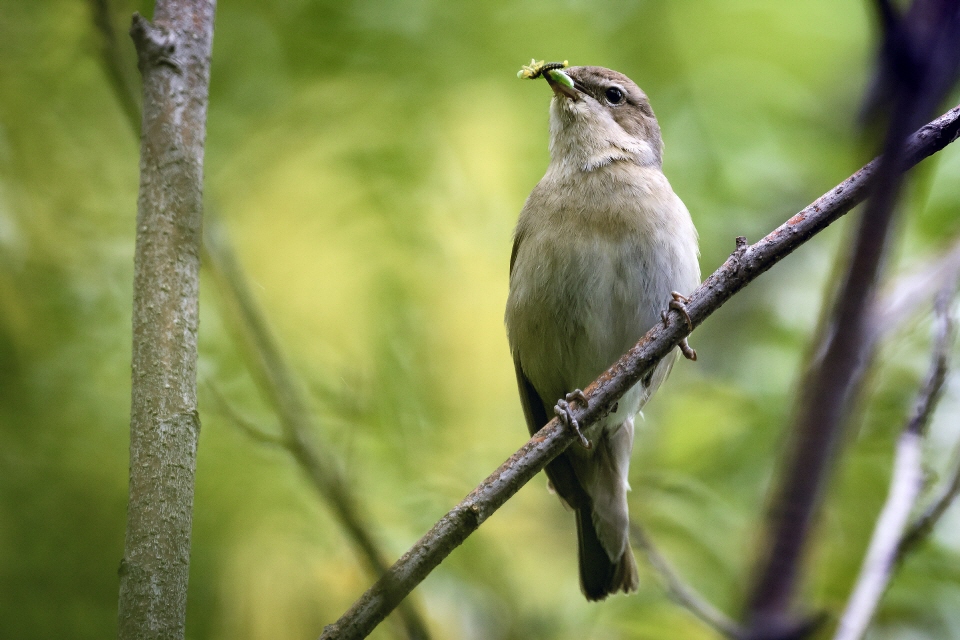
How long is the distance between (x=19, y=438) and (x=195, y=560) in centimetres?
98

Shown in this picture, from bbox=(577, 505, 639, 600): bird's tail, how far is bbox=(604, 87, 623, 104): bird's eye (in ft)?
8.17

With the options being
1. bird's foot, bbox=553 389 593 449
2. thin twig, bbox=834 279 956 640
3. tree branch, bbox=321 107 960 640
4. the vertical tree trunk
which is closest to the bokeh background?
thin twig, bbox=834 279 956 640

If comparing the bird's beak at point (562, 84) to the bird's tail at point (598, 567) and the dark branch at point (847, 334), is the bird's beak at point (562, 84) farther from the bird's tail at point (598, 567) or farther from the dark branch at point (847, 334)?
the dark branch at point (847, 334)

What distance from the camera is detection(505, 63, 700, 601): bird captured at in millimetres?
4457

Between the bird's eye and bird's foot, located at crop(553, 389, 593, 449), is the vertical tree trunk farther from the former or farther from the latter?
the bird's eye

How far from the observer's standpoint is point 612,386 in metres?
3.13

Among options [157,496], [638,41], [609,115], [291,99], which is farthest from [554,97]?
[157,496]

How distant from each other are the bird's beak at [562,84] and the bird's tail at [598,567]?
2.49 metres

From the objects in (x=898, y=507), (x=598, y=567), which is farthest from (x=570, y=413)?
(x=598, y=567)

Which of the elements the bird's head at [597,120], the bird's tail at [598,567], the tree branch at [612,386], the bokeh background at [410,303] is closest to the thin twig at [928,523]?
the bokeh background at [410,303]

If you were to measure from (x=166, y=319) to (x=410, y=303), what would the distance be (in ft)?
8.92

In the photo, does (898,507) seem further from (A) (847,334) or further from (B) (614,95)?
(B) (614,95)

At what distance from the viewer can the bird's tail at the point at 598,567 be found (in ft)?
15.4

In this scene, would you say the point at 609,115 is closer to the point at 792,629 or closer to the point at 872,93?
the point at 872,93
